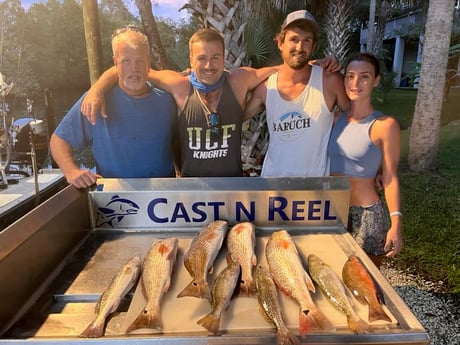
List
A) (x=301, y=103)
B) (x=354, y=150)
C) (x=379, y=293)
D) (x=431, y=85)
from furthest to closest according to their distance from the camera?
1. (x=431, y=85)
2. (x=301, y=103)
3. (x=354, y=150)
4. (x=379, y=293)

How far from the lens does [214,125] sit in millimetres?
2494

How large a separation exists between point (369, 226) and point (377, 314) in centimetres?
111

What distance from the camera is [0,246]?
4.56 ft

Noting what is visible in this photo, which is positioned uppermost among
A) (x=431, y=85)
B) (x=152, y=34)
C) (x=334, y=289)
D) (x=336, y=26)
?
(x=336, y=26)

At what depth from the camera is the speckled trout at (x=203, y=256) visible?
1.43 meters

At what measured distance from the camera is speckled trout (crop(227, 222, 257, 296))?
147 cm

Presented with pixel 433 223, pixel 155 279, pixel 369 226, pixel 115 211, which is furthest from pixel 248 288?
pixel 433 223

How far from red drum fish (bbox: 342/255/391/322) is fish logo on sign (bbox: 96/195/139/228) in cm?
117

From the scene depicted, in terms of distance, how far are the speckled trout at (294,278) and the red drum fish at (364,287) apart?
153 mm

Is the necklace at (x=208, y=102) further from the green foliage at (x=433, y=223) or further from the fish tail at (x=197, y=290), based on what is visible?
the green foliage at (x=433, y=223)

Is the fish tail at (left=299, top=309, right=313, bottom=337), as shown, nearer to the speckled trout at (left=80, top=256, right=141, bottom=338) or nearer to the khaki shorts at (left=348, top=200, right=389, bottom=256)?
the speckled trout at (left=80, top=256, right=141, bottom=338)

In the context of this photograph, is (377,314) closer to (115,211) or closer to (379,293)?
(379,293)

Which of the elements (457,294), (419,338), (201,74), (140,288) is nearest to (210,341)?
(140,288)

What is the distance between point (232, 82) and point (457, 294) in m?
3.27
